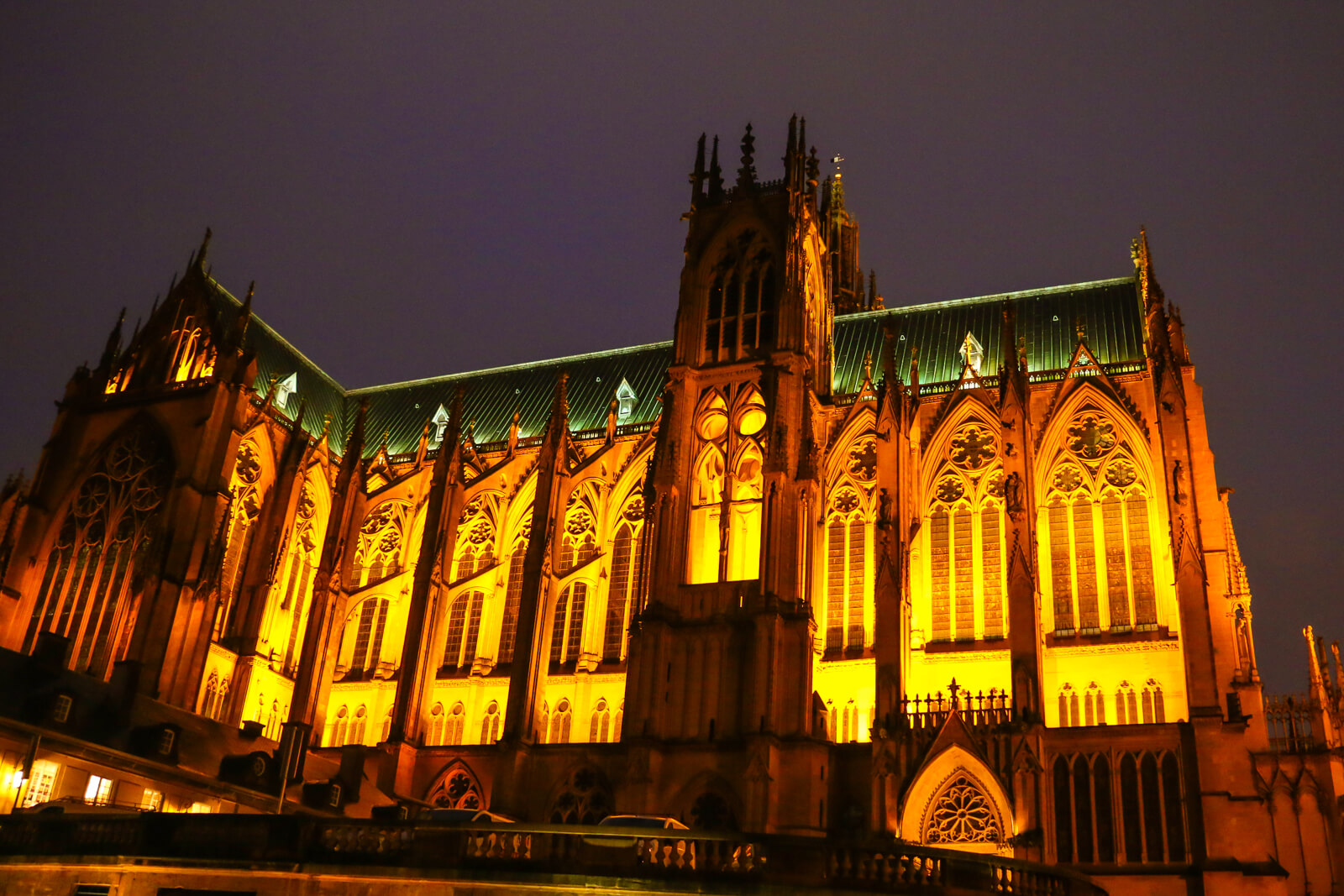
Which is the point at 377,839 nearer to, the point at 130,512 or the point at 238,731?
the point at 238,731

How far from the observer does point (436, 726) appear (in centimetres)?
4791

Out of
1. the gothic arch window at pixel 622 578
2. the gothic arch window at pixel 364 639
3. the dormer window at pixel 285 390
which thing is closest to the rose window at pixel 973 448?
the gothic arch window at pixel 622 578

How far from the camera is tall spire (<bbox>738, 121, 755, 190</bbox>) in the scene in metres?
48.9

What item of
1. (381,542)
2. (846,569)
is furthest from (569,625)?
(846,569)

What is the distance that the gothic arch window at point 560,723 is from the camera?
45938mm

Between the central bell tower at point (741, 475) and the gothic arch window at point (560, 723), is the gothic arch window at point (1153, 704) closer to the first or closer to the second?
the central bell tower at point (741, 475)

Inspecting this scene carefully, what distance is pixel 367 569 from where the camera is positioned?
53219 mm

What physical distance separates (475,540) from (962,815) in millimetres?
23277

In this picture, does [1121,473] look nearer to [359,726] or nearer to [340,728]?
[359,726]

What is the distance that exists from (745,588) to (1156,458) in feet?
45.1

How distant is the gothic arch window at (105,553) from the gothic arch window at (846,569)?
77.6 ft

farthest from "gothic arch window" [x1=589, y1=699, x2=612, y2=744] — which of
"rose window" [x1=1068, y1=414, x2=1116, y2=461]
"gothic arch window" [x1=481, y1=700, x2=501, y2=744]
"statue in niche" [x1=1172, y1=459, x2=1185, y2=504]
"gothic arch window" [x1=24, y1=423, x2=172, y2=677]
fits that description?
"statue in niche" [x1=1172, y1=459, x2=1185, y2=504]

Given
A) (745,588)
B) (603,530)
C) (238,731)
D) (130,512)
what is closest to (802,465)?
(745,588)

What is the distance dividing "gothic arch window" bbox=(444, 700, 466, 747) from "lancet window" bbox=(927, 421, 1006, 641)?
57.0ft
